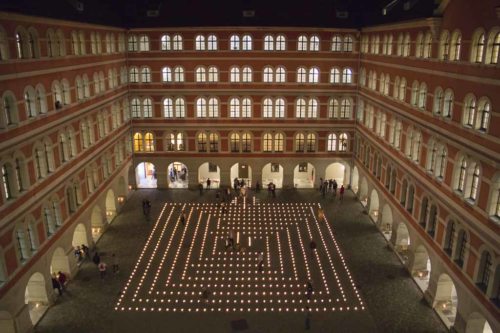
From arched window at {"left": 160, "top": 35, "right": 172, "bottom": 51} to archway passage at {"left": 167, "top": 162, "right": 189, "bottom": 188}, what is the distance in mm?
11507

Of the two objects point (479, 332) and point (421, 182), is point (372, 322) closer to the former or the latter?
point (479, 332)

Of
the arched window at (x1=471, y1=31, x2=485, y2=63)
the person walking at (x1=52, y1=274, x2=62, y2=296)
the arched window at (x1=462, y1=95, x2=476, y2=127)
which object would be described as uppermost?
the arched window at (x1=471, y1=31, x2=485, y2=63)

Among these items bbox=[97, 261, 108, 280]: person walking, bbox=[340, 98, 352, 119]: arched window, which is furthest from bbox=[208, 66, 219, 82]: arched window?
bbox=[97, 261, 108, 280]: person walking

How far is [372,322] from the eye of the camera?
2461 cm

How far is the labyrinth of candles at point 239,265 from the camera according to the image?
1044 inches

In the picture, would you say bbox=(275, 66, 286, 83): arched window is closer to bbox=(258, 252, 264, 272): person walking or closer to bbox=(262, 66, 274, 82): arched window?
bbox=(262, 66, 274, 82): arched window

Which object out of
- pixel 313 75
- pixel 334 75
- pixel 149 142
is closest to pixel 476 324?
pixel 334 75

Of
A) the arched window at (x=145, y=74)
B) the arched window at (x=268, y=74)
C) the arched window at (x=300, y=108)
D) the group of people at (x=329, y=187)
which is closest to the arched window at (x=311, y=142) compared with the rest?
the arched window at (x=300, y=108)

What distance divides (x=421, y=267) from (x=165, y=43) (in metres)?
29.0

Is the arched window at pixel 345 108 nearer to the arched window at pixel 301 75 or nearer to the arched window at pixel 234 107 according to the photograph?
the arched window at pixel 301 75

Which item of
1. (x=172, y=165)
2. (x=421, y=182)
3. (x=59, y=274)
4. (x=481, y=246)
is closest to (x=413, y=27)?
(x=421, y=182)

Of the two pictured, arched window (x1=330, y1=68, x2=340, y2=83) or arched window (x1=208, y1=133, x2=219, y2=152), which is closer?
arched window (x1=330, y1=68, x2=340, y2=83)

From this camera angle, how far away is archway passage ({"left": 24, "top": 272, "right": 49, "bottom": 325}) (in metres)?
25.2

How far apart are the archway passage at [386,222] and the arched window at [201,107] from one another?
754 inches
